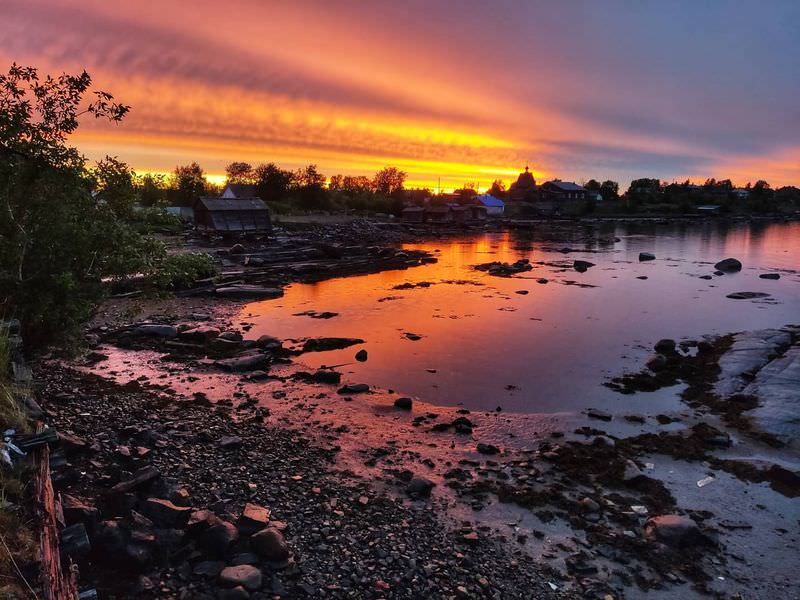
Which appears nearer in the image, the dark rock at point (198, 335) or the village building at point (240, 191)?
the dark rock at point (198, 335)

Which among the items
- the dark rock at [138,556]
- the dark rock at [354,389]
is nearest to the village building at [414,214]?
the dark rock at [354,389]

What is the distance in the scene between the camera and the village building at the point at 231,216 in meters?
53.1

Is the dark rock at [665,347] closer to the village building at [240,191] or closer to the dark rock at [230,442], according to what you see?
the dark rock at [230,442]

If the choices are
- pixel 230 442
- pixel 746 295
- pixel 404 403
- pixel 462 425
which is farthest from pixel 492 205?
pixel 230 442

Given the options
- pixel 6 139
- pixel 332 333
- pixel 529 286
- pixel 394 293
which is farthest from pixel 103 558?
pixel 529 286

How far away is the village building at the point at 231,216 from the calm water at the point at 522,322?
22348 mm


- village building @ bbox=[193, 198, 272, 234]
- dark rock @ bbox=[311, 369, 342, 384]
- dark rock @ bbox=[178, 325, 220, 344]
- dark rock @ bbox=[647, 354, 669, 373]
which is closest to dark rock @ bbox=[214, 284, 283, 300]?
dark rock @ bbox=[178, 325, 220, 344]

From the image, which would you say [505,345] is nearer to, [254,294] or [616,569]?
[616,569]

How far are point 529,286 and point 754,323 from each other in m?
13.9

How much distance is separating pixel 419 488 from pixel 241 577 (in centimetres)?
355

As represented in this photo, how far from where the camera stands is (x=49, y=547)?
493 centimetres

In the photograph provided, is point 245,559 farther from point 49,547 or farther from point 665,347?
point 665,347

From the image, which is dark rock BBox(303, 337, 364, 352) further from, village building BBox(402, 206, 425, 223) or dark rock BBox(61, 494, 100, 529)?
village building BBox(402, 206, 425, 223)

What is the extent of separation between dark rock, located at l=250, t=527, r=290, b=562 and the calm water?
25.6 feet
